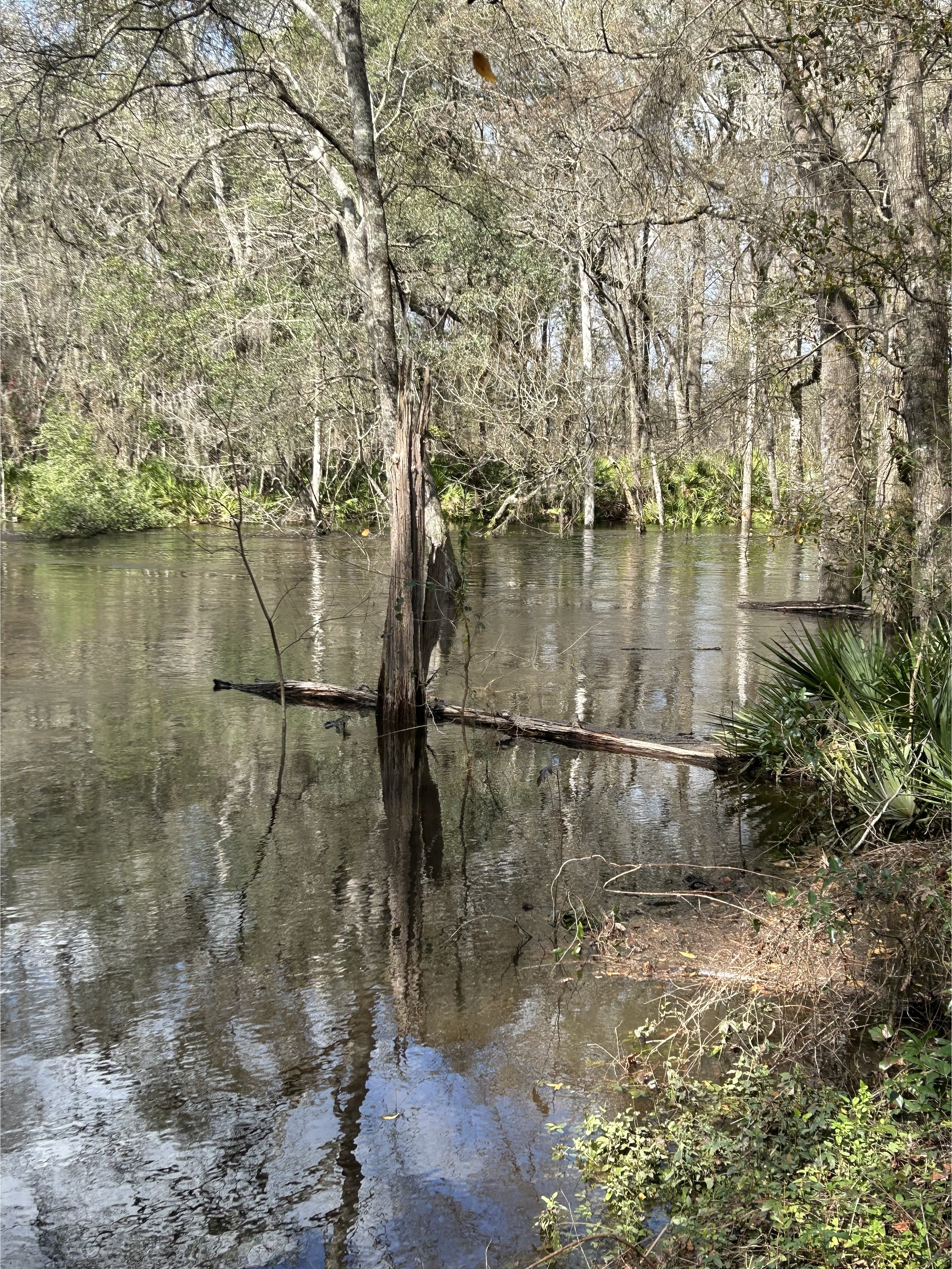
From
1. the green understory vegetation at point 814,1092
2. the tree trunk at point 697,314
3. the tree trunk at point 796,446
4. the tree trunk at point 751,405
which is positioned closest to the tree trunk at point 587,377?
the tree trunk at point 697,314

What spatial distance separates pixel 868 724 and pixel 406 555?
421cm

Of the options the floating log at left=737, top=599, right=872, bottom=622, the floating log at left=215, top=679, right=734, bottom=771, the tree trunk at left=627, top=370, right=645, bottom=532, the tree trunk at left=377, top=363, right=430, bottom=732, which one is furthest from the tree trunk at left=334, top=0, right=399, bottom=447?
the tree trunk at left=627, top=370, right=645, bottom=532

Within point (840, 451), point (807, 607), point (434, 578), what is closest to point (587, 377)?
point (807, 607)

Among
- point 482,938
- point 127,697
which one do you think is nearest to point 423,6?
point 127,697

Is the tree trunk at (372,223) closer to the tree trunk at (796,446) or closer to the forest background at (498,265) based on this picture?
the forest background at (498,265)

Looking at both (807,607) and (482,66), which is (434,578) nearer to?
(482,66)

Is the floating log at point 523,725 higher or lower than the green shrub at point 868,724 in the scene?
lower

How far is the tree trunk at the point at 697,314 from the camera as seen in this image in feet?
96.0

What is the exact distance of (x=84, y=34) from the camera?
1041 cm

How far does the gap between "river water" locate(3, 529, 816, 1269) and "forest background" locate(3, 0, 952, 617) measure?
2.45 meters

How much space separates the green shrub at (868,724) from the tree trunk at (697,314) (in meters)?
18.4

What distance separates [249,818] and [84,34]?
711cm

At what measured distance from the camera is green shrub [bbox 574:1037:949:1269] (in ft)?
10.6

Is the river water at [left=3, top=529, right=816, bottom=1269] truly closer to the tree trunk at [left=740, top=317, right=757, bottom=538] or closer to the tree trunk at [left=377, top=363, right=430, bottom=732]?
the tree trunk at [left=377, top=363, right=430, bottom=732]
